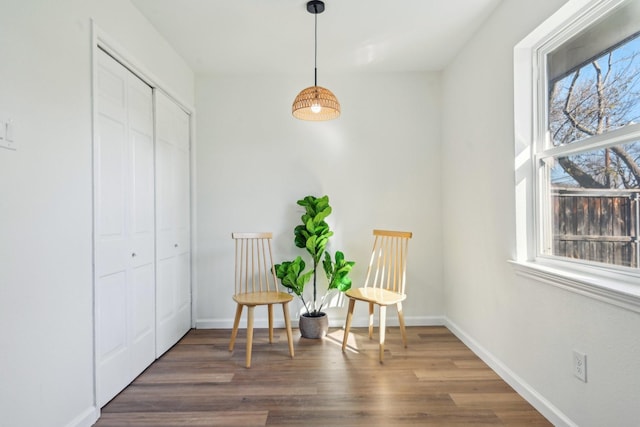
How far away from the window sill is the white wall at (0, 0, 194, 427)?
2381 millimetres

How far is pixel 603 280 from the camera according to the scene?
5.15 ft

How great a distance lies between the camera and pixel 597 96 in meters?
1.72

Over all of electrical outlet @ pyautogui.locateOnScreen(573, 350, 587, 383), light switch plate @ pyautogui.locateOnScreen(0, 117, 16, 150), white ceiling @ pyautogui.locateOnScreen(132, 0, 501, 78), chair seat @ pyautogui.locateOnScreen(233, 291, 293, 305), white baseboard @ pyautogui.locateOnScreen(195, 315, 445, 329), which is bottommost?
white baseboard @ pyautogui.locateOnScreen(195, 315, 445, 329)

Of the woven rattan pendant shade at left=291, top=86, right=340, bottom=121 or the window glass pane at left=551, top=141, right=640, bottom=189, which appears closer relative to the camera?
the window glass pane at left=551, top=141, right=640, bottom=189

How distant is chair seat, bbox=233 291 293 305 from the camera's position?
2.61m

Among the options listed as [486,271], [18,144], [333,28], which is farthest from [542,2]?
[18,144]

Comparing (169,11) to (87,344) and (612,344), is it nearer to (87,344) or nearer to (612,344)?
(87,344)

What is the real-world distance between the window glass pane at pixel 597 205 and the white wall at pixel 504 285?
0.24 m

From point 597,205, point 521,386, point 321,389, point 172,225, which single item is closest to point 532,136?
point 597,205

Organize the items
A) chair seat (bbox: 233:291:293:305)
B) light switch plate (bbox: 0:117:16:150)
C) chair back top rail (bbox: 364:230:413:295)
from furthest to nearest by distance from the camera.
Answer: chair back top rail (bbox: 364:230:413:295) < chair seat (bbox: 233:291:293:305) < light switch plate (bbox: 0:117:16:150)

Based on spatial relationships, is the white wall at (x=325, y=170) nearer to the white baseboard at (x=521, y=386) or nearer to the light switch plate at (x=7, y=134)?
A: the white baseboard at (x=521, y=386)

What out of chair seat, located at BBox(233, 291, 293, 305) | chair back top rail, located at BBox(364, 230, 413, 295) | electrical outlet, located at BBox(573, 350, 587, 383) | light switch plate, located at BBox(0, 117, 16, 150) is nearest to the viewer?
light switch plate, located at BBox(0, 117, 16, 150)

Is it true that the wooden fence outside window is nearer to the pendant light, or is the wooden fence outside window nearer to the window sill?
Result: the window sill

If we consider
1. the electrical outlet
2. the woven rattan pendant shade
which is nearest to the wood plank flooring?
the electrical outlet
